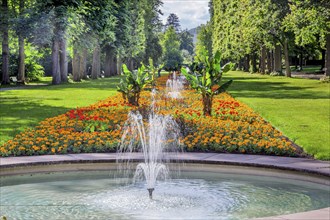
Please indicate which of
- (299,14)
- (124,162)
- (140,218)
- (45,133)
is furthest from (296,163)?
(299,14)

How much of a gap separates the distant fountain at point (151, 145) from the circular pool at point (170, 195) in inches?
11.7

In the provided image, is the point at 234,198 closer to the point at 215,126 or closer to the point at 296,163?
the point at 296,163

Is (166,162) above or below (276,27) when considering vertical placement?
below

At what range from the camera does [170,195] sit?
8.29 meters

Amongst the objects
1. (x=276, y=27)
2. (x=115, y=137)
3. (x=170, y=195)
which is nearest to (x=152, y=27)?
(x=276, y=27)

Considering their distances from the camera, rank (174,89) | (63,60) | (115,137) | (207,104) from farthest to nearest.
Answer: (63,60) < (174,89) < (207,104) < (115,137)

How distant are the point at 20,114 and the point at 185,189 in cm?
1210

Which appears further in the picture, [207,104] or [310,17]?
[310,17]

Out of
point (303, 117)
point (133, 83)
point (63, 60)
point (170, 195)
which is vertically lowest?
point (170, 195)

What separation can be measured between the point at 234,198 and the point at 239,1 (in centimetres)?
6489

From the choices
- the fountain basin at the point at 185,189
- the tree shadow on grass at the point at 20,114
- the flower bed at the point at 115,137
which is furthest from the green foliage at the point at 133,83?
the fountain basin at the point at 185,189

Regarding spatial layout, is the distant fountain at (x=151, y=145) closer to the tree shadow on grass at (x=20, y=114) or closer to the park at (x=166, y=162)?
the park at (x=166, y=162)

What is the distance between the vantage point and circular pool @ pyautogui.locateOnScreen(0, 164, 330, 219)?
7.23 metres

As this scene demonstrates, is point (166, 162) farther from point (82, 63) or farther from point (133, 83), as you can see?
point (82, 63)
